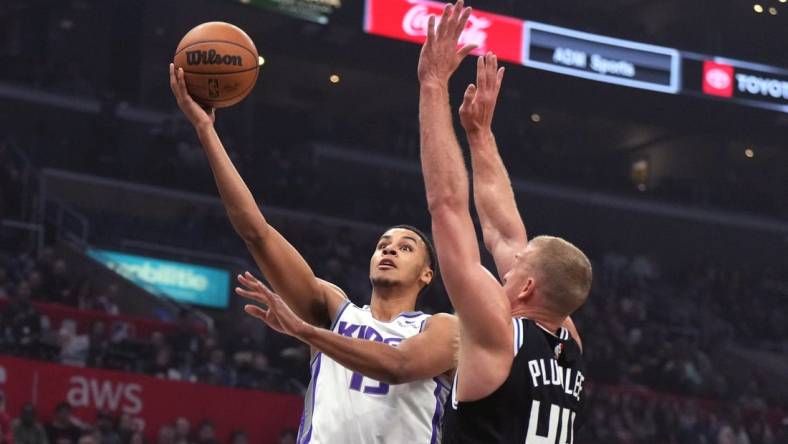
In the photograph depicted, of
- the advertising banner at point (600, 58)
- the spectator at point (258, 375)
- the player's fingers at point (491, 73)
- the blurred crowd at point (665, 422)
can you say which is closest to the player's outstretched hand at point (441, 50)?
the player's fingers at point (491, 73)

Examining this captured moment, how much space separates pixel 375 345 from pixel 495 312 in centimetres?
101

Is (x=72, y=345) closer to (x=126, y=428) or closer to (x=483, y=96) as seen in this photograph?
(x=126, y=428)

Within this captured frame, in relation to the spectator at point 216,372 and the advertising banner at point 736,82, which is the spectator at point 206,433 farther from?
the advertising banner at point 736,82

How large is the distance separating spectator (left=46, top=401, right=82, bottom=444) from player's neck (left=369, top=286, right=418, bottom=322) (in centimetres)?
824

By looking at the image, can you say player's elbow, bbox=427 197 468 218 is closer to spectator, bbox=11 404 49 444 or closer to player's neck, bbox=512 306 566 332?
player's neck, bbox=512 306 566 332

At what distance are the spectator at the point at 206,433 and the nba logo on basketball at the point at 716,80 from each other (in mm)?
11336

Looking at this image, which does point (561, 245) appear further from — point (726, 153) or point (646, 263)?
point (726, 153)

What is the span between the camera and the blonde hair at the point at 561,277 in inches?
155

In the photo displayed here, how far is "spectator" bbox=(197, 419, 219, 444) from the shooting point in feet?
45.5

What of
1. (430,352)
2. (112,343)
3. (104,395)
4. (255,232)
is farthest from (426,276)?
(112,343)

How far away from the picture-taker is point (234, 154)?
24156mm

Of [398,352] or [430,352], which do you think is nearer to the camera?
[398,352]

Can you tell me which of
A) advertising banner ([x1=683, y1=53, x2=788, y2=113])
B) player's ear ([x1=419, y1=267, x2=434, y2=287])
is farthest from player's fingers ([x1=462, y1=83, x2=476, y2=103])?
advertising banner ([x1=683, y1=53, x2=788, y2=113])

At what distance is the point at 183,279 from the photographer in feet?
74.3
